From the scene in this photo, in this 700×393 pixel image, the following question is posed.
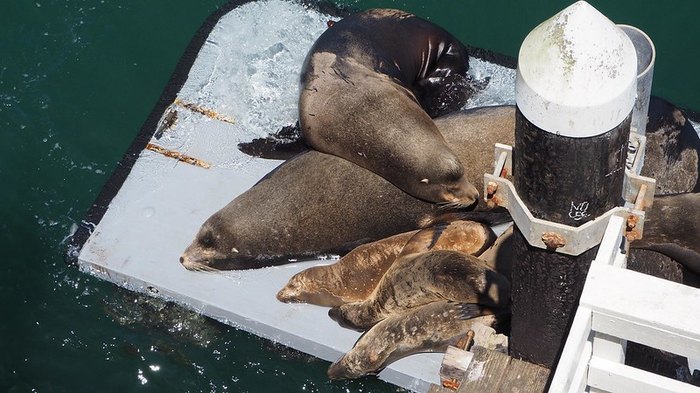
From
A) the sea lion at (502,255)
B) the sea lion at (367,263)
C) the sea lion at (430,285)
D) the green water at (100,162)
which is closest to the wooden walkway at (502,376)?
the sea lion at (430,285)

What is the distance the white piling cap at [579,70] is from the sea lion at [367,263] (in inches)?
139

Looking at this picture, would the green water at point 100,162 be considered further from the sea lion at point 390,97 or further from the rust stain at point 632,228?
the rust stain at point 632,228

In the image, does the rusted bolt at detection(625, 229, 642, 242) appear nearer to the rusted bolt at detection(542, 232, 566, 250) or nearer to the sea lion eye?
the rusted bolt at detection(542, 232, 566, 250)

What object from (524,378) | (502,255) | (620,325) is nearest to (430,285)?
(502,255)

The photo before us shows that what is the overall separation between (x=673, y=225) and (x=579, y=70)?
3.02 meters

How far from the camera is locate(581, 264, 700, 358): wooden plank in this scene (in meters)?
3.90

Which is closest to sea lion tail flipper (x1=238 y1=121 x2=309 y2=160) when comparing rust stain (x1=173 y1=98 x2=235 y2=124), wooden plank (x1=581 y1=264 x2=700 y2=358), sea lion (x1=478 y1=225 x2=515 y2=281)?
rust stain (x1=173 y1=98 x2=235 y2=124)

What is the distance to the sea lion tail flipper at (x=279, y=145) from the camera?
28.2 feet

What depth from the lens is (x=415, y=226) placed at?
7938 millimetres

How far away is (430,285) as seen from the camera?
6.96 meters

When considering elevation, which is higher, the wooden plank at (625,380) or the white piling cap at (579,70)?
the white piling cap at (579,70)

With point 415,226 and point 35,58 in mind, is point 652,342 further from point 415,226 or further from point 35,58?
point 35,58

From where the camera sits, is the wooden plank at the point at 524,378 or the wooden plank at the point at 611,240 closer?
the wooden plank at the point at 611,240

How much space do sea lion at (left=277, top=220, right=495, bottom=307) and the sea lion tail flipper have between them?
1.12 meters
